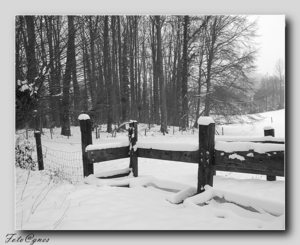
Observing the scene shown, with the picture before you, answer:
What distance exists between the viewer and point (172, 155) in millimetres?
3398

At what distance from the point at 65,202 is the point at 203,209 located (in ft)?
5.81

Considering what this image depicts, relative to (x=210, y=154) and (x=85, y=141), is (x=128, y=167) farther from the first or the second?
(x=210, y=154)

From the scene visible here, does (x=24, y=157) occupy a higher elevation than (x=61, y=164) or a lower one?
higher

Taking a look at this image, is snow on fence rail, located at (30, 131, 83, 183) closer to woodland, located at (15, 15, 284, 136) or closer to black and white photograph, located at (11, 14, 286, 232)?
black and white photograph, located at (11, 14, 286, 232)

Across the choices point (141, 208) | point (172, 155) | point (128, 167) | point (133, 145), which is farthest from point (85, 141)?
point (141, 208)

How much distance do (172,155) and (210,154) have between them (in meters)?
0.68

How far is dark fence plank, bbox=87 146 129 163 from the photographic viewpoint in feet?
12.3

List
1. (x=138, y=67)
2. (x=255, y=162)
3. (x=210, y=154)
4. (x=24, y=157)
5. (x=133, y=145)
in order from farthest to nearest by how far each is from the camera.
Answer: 1. (x=138, y=67)
2. (x=24, y=157)
3. (x=133, y=145)
4. (x=210, y=154)
5. (x=255, y=162)

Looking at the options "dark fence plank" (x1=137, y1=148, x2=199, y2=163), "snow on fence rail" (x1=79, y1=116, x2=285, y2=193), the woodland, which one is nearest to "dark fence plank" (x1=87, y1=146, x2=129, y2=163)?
"snow on fence rail" (x1=79, y1=116, x2=285, y2=193)

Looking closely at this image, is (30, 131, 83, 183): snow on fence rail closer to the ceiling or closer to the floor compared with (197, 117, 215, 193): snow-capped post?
closer to the floor

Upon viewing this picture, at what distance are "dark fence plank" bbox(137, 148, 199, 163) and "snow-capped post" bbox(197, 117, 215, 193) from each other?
0.16 metres

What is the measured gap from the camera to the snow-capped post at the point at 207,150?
2896 millimetres

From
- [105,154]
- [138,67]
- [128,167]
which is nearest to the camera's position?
[105,154]

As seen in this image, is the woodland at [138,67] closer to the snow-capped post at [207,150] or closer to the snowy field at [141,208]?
the snowy field at [141,208]
